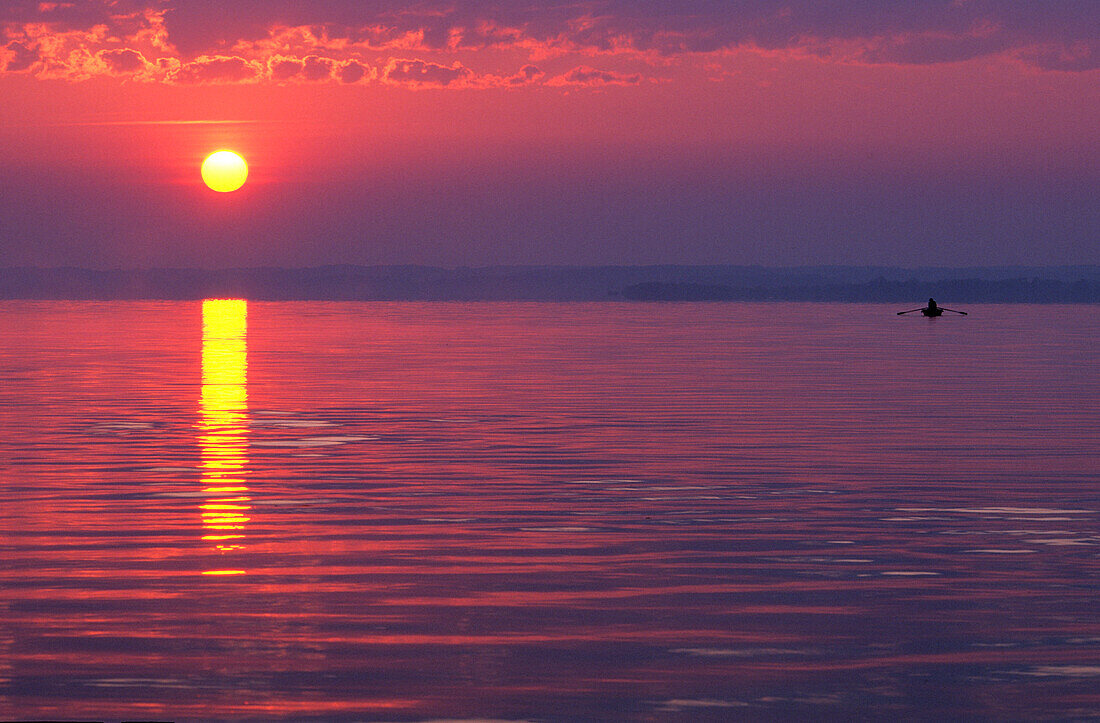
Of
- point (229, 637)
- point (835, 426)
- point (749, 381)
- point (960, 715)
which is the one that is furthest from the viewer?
point (749, 381)

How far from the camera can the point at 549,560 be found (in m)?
18.9

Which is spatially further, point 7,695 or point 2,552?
point 2,552

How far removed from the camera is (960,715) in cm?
1212

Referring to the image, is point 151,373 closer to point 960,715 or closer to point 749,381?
point 749,381

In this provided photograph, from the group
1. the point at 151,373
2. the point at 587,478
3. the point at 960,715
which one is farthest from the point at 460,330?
the point at 960,715

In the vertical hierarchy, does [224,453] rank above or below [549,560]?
above

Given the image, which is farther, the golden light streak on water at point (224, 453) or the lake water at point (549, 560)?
the golden light streak on water at point (224, 453)

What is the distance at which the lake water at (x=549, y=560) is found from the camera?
12914 mm

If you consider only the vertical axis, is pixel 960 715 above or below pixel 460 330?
below

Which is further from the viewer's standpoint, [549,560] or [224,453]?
[224,453]

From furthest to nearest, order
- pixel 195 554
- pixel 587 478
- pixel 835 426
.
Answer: pixel 835 426
pixel 587 478
pixel 195 554

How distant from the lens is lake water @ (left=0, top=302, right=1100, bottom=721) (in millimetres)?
12914

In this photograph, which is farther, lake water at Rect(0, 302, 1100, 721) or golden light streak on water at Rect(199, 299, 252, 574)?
golden light streak on water at Rect(199, 299, 252, 574)

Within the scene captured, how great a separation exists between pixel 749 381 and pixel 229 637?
4131cm
